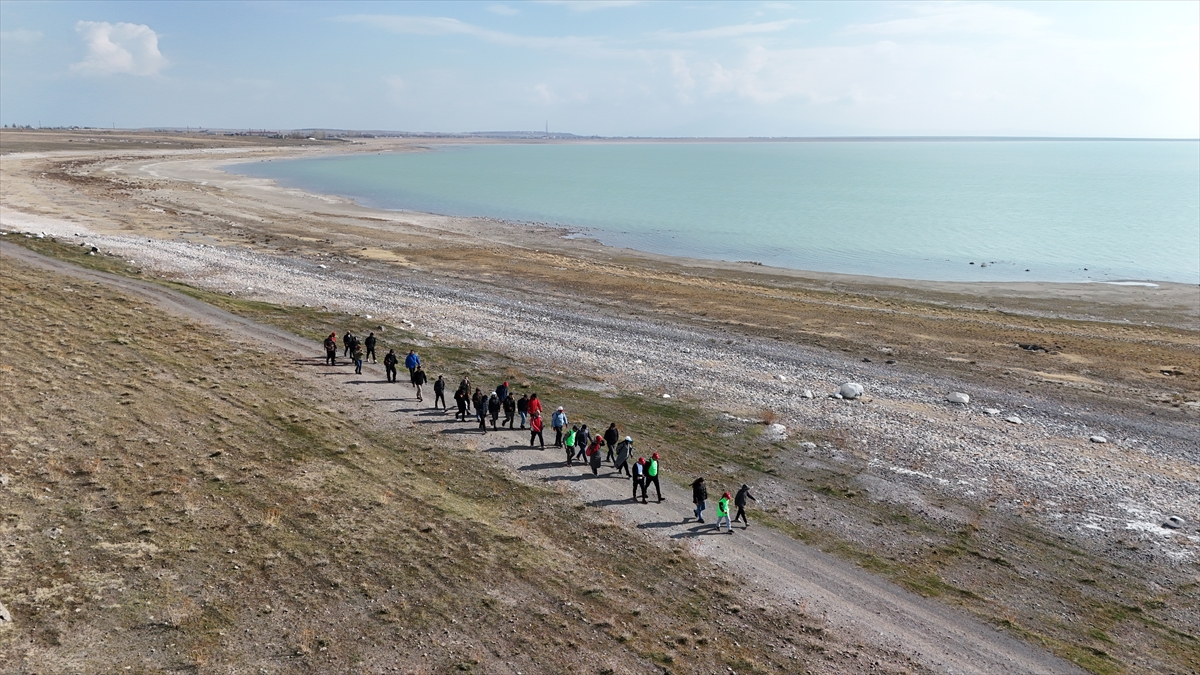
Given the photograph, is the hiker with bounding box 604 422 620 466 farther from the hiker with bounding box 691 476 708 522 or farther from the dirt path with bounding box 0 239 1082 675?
the hiker with bounding box 691 476 708 522

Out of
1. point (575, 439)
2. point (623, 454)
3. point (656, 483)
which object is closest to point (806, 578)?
point (656, 483)

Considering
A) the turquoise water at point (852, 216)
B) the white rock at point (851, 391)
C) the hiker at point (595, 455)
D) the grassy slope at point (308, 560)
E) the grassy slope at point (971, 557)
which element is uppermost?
the turquoise water at point (852, 216)

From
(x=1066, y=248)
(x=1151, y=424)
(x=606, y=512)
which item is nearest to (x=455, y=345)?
(x=606, y=512)

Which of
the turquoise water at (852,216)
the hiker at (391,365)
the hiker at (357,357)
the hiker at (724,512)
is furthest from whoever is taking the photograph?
the turquoise water at (852,216)

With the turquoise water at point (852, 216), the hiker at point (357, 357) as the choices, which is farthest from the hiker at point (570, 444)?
the turquoise water at point (852, 216)

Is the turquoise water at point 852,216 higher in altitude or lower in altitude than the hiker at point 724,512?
higher

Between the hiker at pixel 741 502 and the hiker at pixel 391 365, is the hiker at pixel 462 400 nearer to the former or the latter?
the hiker at pixel 391 365
